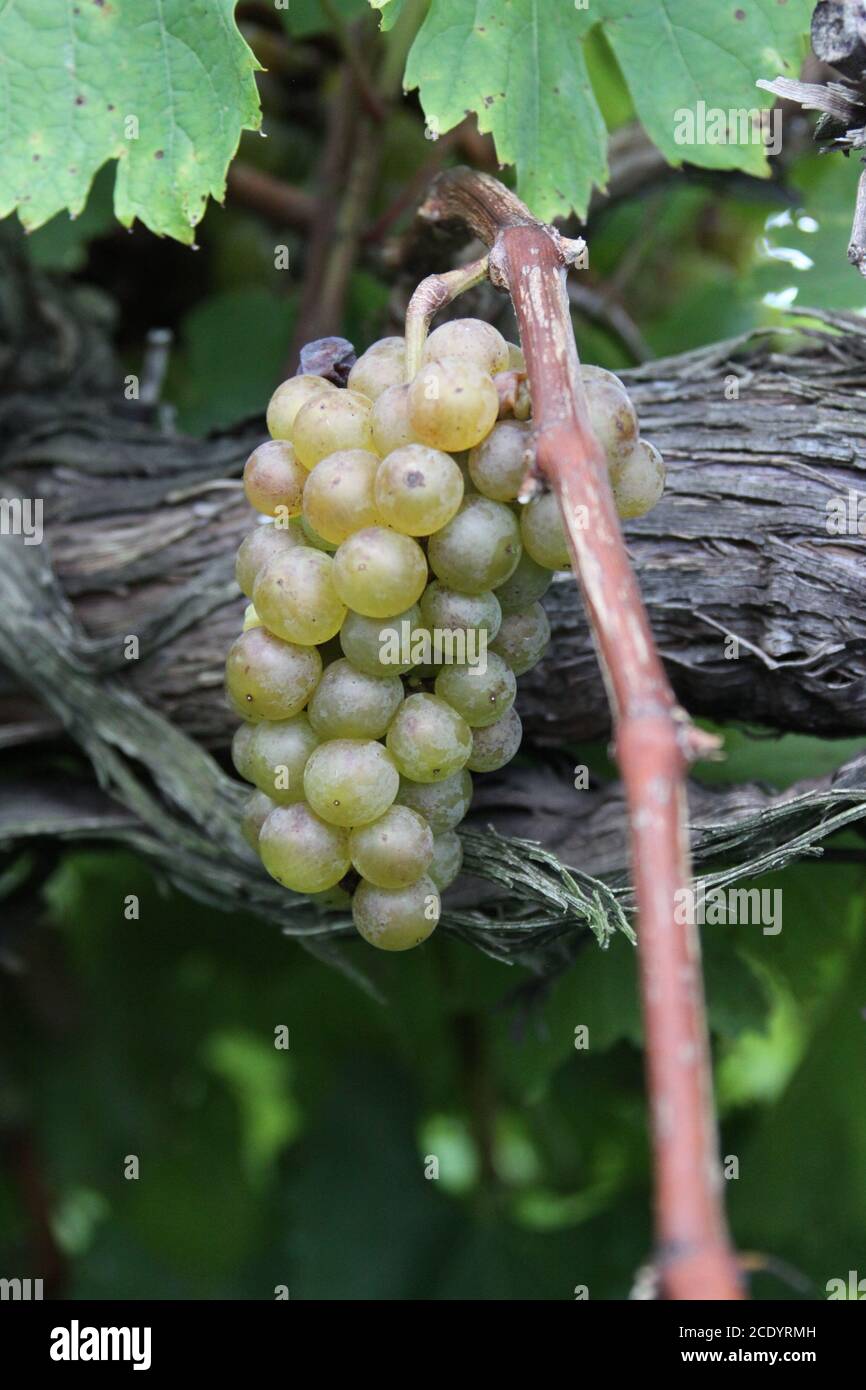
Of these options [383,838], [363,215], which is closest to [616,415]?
[383,838]

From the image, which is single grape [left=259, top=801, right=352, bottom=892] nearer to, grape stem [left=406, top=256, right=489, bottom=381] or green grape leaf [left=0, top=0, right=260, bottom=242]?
grape stem [left=406, top=256, right=489, bottom=381]

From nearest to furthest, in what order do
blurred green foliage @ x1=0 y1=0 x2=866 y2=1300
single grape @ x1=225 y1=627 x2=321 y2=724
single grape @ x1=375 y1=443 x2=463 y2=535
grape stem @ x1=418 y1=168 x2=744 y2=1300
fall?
grape stem @ x1=418 y1=168 x2=744 y2=1300 → single grape @ x1=375 y1=443 x2=463 y2=535 → single grape @ x1=225 y1=627 x2=321 y2=724 → blurred green foliage @ x1=0 y1=0 x2=866 y2=1300

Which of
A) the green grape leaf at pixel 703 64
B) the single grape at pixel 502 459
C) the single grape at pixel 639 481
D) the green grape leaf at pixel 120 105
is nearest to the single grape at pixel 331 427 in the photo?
the single grape at pixel 502 459

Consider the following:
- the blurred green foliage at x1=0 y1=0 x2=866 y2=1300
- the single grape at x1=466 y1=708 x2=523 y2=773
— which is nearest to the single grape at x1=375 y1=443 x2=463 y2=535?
the single grape at x1=466 y1=708 x2=523 y2=773

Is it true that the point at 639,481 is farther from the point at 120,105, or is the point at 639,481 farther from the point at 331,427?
the point at 120,105

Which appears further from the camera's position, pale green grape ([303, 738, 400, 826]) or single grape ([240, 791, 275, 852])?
single grape ([240, 791, 275, 852])

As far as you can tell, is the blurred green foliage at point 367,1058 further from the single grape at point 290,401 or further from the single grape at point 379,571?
the single grape at point 379,571

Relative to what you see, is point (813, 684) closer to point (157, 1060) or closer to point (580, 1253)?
point (580, 1253)

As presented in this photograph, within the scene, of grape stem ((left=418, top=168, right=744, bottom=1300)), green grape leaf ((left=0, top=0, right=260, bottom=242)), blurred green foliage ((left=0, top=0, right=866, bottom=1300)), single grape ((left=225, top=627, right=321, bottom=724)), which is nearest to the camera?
grape stem ((left=418, top=168, right=744, bottom=1300))
